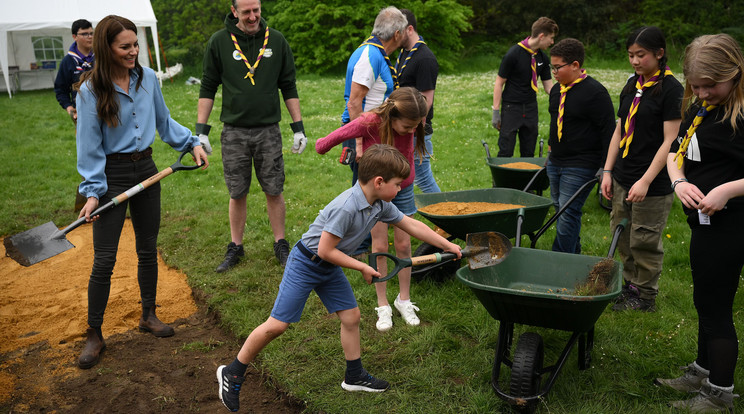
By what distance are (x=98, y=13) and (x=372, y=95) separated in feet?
48.3

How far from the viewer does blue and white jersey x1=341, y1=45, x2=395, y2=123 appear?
424 cm

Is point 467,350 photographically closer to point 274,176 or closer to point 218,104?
point 274,176

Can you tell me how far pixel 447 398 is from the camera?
330cm

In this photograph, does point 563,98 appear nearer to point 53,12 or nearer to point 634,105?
point 634,105

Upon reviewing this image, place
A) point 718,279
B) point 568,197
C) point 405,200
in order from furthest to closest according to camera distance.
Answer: point 568,197
point 405,200
point 718,279

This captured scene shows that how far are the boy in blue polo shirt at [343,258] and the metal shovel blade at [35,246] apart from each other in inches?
51.9

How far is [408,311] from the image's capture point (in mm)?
4148

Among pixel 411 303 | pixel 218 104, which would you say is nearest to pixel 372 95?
pixel 411 303

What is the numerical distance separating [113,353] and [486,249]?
2.50 metres

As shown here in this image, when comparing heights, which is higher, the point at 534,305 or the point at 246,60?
the point at 246,60

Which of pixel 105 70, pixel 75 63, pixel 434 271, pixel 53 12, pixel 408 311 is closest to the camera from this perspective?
pixel 105 70

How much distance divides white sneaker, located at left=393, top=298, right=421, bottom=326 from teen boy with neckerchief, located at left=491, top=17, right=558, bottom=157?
293cm

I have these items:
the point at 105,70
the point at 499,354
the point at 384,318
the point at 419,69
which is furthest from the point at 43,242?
the point at 419,69

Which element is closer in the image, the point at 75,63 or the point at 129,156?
the point at 129,156
